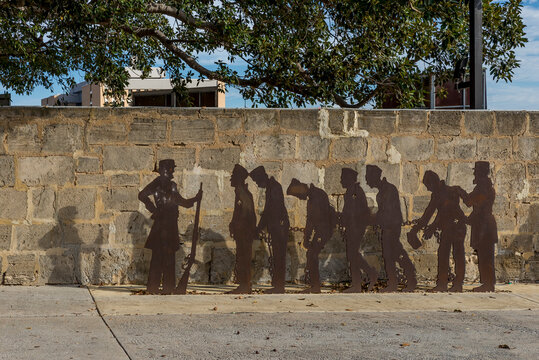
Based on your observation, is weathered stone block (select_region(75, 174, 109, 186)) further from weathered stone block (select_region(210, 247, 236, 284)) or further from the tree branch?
the tree branch

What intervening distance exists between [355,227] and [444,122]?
1615 mm

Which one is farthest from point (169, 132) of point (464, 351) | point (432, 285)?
point (464, 351)

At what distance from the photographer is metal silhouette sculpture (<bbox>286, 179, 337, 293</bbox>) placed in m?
8.48

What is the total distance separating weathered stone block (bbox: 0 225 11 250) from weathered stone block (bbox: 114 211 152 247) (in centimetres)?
108

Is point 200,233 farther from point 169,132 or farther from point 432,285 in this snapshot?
point 432,285

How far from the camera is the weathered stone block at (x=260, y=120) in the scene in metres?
8.54

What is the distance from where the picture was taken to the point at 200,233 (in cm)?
848

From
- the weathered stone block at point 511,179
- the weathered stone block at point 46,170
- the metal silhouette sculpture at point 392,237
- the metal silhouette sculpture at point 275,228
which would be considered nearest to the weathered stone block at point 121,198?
the weathered stone block at point 46,170

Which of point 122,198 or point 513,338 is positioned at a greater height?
point 122,198

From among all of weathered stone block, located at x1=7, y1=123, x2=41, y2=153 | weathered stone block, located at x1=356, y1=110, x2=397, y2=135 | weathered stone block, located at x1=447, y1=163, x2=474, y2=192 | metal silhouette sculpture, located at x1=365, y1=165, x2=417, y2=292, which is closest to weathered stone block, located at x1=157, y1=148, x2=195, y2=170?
weathered stone block, located at x1=7, y1=123, x2=41, y2=153

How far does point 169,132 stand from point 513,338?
4.11 meters

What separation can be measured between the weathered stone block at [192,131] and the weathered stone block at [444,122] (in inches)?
97.6

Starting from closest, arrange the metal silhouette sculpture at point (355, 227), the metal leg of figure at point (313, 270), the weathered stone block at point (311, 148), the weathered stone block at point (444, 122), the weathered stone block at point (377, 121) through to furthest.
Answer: the metal leg of figure at point (313, 270)
the metal silhouette sculpture at point (355, 227)
the weathered stone block at point (311, 148)
the weathered stone block at point (377, 121)
the weathered stone block at point (444, 122)

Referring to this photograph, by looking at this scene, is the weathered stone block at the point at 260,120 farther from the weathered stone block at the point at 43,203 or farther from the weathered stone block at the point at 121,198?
the weathered stone block at the point at 43,203
